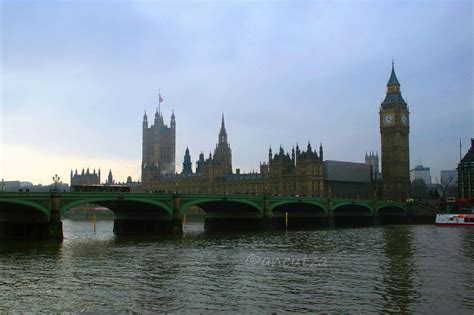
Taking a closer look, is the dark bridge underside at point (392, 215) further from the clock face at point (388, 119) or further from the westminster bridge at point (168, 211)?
the clock face at point (388, 119)

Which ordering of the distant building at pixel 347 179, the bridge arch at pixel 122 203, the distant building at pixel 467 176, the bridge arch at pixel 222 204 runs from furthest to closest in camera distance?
the distant building at pixel 347 179, the distant building at pixel 467 176, the bridge arch at pixel 222 204, the bridge arch at pixel 122 203

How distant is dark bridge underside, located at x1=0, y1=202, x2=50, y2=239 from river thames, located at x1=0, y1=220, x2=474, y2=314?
806 cm

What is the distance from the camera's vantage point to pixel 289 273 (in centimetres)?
3328

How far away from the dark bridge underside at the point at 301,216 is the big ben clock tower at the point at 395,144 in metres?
71.2

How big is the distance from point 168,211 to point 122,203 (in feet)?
19.1

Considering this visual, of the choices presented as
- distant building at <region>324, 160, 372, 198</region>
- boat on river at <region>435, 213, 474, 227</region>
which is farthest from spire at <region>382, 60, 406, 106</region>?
boat on river at <region>435, 213, 474, 227</region>

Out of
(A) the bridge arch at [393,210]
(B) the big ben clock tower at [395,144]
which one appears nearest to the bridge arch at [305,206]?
(A) the bridge arch at [393,210]

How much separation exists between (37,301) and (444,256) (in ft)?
101

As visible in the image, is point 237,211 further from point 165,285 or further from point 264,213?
point 165,285

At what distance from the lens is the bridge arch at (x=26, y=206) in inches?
2051

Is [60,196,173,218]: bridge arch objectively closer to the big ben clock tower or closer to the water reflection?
the water reflection

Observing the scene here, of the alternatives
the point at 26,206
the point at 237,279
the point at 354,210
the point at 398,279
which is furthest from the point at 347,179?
the point at 237,279

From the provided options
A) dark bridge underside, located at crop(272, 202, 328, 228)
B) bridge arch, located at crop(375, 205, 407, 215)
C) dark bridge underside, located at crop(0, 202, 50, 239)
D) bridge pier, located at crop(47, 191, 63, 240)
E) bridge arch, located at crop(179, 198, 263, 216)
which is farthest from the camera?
bridge arch, located at crop(375, 205, 407, 215)

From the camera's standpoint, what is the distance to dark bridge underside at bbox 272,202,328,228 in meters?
96.8
